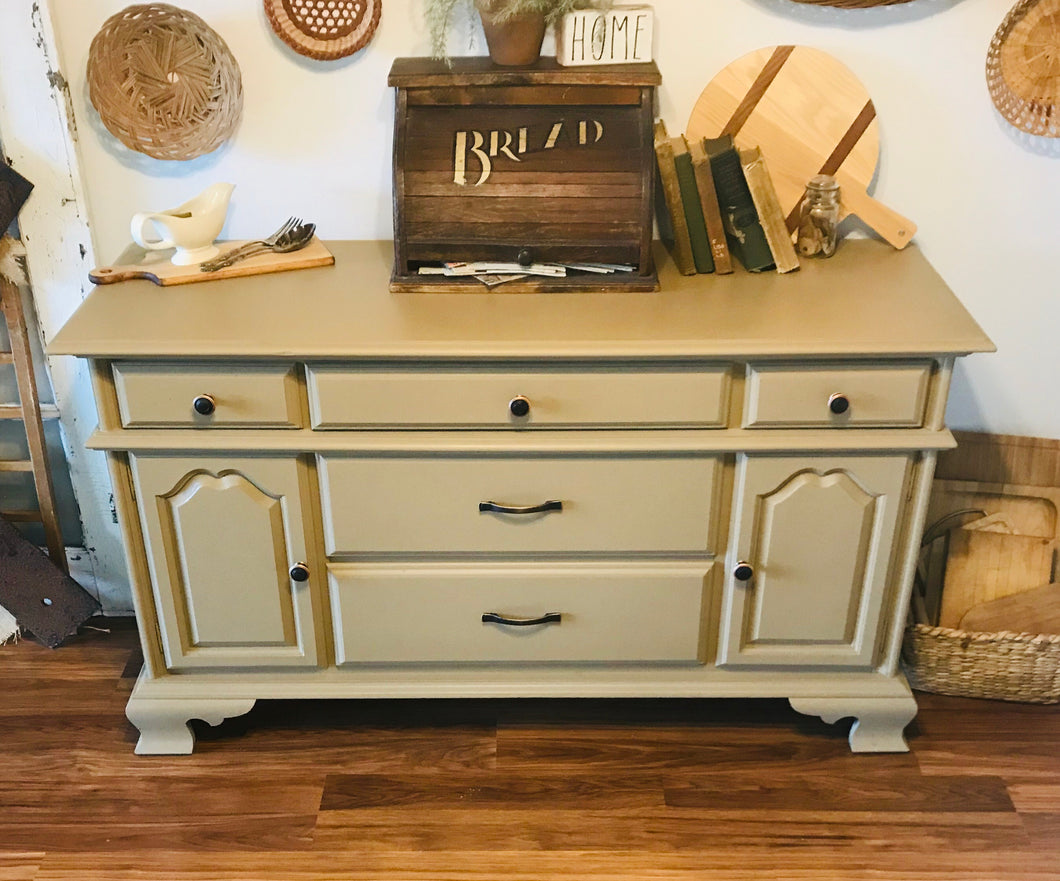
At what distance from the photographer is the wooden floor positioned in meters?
1.93

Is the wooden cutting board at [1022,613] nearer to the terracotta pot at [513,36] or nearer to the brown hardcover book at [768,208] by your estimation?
the brown hardcover book at [768,208]

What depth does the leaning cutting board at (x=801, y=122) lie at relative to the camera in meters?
2.04

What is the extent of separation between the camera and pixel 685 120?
6.93 ft

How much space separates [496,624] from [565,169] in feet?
2.78

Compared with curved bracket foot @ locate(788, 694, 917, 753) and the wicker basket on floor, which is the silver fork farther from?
the wicker basket on floor

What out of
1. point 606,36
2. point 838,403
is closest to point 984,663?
point 838,403

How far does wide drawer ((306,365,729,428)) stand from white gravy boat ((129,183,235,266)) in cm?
42

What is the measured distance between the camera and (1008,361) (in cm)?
230

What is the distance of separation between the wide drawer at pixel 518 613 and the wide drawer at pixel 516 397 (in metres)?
0.31

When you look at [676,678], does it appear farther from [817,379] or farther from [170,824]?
[170,824]

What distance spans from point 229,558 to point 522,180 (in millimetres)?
869

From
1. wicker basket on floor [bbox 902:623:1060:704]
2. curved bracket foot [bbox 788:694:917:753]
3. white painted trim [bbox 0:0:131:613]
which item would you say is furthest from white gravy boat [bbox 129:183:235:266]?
wicker basket on floor [bbox 902:623:1060:704]

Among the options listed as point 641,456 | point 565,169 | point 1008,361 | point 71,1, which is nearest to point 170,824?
point 641,456

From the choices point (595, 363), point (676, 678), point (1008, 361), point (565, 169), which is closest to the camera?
point (595, 363)
